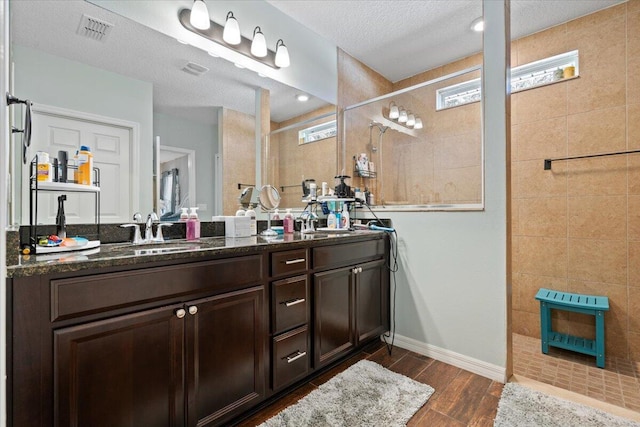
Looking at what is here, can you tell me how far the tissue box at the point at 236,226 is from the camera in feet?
6.06

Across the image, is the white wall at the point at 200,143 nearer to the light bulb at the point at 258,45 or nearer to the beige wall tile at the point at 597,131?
the light bulb at the point at 258,45

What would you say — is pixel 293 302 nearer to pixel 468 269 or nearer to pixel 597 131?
pixel 468 269

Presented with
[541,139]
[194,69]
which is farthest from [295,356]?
[541,139]

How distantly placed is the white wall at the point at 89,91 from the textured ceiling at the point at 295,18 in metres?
0.04

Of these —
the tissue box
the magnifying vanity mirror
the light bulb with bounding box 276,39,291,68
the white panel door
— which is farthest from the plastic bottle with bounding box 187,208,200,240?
the light bulb with bounding box 276,39,291,68

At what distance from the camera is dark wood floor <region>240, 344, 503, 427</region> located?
1.50 meters

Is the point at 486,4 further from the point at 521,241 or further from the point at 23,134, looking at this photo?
the point at 23,134

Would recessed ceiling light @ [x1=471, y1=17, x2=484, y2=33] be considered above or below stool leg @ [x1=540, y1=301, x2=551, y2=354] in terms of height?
above

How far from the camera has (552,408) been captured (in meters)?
1.56

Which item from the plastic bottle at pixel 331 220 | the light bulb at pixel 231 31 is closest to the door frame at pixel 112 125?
the light bulb at pixel 231 31

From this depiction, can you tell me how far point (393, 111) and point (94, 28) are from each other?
7.20 feet

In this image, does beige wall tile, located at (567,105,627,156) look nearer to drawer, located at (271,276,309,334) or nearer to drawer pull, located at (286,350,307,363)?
drawer, located at (271,276,309,334)

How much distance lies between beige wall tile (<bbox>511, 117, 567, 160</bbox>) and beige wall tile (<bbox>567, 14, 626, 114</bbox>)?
0.15 metres

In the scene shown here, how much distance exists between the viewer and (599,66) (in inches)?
92.1
